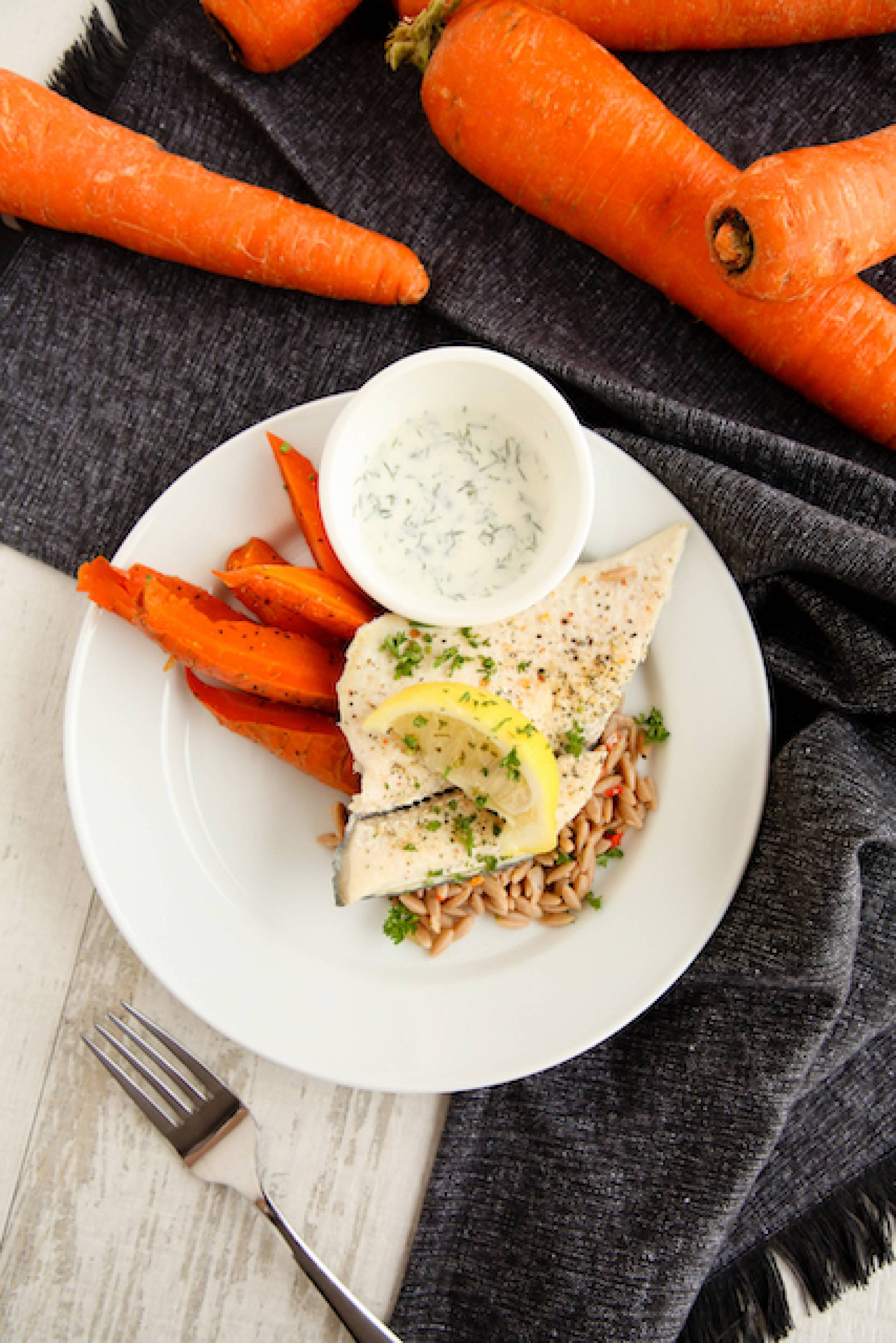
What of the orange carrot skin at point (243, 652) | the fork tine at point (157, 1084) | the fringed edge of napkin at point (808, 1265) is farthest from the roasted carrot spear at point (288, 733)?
the fringed edge of napkin at point (808, 1265)

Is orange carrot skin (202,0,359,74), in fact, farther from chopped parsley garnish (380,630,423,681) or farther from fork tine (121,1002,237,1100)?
fork tine (121,1002,237,1100)

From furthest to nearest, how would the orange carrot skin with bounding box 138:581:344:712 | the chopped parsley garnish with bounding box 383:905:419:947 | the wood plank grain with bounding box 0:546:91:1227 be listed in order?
the wood plank grain with bounding box 0:546:91:1227 < the chopped parsley garnish with bounding box 383:905:419:947 < the orange carrot skin with bounding box 138:581:344:712

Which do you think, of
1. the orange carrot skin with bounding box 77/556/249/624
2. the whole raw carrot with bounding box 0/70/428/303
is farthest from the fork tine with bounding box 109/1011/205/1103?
the whole raw carrot with bounding box 0/70/428/303

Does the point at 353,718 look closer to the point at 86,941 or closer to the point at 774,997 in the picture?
the point at 86,941

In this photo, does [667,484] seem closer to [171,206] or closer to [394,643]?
[394,643]

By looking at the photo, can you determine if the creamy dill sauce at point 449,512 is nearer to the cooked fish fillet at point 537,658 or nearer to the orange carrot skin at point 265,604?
the cooked fish fillet at point 537,658
